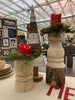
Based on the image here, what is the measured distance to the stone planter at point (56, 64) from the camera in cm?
43

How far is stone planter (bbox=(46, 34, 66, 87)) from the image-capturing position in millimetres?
427

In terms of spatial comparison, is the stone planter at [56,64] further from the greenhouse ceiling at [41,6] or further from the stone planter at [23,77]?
the greenhouse ceiling at [41,6]

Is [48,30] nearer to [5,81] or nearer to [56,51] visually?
[56,51]

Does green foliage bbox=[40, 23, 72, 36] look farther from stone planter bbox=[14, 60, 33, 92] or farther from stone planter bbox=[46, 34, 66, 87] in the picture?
stone planter bbox=[14, 60, 33, 92]

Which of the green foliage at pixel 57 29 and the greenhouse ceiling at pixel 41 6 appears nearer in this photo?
the green foliage at pixel 57 29

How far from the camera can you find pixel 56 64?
0.43m

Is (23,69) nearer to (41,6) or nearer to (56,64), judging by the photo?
(56,64)

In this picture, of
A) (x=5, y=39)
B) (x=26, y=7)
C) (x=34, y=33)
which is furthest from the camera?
(x=26, y=7)

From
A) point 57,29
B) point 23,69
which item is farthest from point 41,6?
point 23,69

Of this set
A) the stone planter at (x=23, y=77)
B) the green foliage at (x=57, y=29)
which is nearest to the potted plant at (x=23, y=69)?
the stone planter at (x=23, y=77)

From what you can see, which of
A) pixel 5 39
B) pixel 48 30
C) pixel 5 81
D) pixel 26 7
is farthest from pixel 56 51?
pixel 26 7

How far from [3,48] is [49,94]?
5.67 ft

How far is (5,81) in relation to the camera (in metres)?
0.50

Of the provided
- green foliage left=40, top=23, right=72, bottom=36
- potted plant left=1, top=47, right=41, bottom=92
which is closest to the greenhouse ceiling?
green foliage left=40, top=23, right=72, bottom=36
